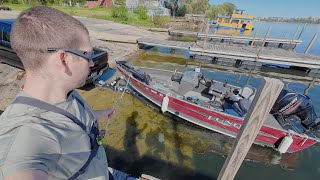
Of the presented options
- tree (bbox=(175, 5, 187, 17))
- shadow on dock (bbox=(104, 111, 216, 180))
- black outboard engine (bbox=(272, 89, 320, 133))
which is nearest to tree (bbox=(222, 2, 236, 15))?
tree (bbox=(175, 5, 187, 17))

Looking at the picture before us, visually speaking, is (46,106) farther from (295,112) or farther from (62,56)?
(295,112)

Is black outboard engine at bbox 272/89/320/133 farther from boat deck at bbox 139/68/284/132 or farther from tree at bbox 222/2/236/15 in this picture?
tree at bbox 222/2/236/15

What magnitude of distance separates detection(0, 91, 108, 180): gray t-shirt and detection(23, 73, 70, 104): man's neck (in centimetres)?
5

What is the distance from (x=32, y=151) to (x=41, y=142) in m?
0.07

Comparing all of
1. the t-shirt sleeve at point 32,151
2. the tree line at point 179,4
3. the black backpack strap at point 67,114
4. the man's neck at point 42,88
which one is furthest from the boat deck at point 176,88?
the tree line at point 179,4

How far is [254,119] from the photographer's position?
79.2 inches

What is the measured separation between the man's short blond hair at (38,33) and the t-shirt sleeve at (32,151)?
0.45 metres

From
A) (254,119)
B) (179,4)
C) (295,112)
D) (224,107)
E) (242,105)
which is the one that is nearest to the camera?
(254,119)

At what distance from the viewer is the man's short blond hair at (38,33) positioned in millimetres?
1143

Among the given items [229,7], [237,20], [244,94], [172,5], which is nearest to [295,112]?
[244,94]

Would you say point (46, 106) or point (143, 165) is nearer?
point (46, 106)

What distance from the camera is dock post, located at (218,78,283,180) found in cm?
180

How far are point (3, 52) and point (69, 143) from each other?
1042 centimetres

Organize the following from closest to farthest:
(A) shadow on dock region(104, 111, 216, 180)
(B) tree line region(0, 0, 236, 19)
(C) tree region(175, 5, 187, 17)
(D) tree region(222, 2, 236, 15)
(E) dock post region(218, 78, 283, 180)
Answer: (E) dock post region(218, 78, 283, 180)
(A) shadow on dock region(104, 111, 216, 180)
(B) tree line region(0, 0, 236, 19)
(C) tree region(175, 5, 187, 17)
(D) tree region(222, 2, 236, 15)
